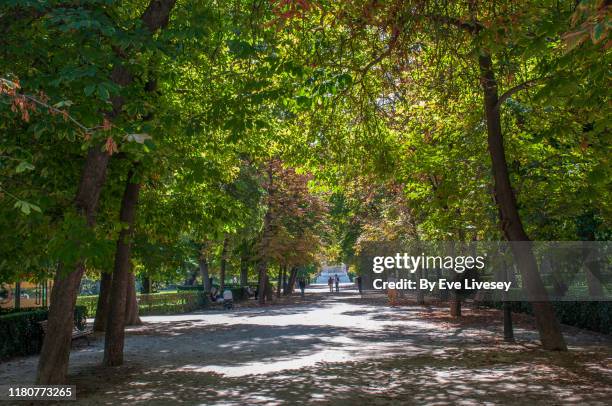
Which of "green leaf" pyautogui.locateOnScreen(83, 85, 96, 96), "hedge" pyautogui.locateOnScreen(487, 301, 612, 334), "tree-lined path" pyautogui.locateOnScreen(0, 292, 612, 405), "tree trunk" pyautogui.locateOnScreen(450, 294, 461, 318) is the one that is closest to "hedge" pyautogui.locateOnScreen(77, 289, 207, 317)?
"tree-lined path" pyautogui.locateOnScreen(0, 292, 612, 405)

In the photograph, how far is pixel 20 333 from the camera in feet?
52.7

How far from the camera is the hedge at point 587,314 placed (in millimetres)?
17828

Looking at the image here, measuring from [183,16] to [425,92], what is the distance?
761 cm

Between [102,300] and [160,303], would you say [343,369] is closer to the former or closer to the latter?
[102,300]

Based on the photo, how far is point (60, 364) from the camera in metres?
9.64

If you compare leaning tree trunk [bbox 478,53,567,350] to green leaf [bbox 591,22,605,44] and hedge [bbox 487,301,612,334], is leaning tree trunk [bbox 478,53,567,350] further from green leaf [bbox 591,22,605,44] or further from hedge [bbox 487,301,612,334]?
green leaf [bbox 591,22,605,44]

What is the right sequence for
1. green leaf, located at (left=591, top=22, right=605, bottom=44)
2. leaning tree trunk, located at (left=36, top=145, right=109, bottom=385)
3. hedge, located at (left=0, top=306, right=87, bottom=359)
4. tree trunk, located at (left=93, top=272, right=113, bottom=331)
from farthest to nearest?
tree trunk, located at (left=93, top=272, right=113, bottom=331) → hedge, located at (left=0, top=306, right=87, bottom=359) → leaning tree trunk, located at (left=36, top=145, right=109, bottom=385) → green leaf, located at (left=591, top=22, right=605, bottom=44)

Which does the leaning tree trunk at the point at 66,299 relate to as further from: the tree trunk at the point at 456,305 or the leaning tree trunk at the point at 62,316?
the tree trunk at the point at 456,305

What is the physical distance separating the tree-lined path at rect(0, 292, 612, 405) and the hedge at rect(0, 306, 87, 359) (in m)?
0.71

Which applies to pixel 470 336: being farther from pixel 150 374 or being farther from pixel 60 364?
pixel 60 364

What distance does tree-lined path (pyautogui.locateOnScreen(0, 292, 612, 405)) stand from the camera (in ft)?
30.5

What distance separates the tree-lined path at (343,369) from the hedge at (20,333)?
71cm

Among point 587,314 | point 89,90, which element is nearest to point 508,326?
point 587,314

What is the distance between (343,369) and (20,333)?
9658 millimetres
